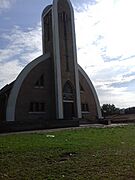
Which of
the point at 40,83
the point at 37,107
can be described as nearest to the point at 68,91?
the point at 40,83

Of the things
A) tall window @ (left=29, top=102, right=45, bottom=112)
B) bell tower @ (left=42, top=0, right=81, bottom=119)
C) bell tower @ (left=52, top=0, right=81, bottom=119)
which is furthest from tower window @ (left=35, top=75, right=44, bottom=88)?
tall window @ (left=29, top=102, right=45, bottom=112)

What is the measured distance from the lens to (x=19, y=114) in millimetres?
44625

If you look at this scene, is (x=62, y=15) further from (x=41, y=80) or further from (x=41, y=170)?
(x=41, y=170)

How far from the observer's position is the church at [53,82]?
45625 mm

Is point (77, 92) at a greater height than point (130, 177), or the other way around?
point (77, 92)

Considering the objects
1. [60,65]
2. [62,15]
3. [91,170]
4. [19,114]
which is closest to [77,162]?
[91,170]

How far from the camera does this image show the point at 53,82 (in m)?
48.7

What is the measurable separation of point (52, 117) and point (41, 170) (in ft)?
128

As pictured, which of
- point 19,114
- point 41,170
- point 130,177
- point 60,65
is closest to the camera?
point 130,177

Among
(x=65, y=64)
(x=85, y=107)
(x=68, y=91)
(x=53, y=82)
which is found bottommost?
(x=85, y=107)

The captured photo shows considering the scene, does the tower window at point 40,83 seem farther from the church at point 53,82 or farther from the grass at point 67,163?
the grass at point 67,163

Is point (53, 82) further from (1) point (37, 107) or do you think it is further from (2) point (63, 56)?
(1) point (37, 107)

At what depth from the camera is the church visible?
4562 centimetres

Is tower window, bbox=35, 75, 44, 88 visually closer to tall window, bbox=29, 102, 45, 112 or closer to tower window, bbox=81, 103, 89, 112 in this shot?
tall window, bbox=29, 102, 45, 112
